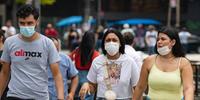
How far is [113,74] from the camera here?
7629mm

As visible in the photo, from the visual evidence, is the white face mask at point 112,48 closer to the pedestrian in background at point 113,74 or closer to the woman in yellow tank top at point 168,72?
the pedestrian in background at point 113,74

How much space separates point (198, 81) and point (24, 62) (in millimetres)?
8218

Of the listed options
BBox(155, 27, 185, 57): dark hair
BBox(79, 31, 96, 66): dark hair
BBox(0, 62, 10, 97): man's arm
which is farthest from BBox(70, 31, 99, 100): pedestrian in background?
BBox(155, 27, 185, 57): dark hair

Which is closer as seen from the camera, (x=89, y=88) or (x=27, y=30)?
(x=27, y=30)

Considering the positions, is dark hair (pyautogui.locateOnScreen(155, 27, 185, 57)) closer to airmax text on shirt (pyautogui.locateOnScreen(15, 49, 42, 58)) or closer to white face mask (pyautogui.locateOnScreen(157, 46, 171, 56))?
white face mask (pyautogui.locateOnScreen(157, 46, 171, 56))

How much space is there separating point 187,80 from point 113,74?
1.41m

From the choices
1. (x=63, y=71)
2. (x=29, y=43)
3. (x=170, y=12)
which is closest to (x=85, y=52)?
(x=63, y=71)

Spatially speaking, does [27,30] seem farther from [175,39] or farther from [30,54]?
[175,39]

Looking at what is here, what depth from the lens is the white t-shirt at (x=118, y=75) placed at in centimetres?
757

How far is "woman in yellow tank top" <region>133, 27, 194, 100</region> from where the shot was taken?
6426 mm

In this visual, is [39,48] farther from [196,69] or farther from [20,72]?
[196,69]

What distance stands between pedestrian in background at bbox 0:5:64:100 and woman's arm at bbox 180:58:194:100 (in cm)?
129

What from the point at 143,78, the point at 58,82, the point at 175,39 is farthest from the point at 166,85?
the point at 58,82

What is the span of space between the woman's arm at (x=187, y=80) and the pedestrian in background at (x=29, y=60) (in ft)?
4.23
